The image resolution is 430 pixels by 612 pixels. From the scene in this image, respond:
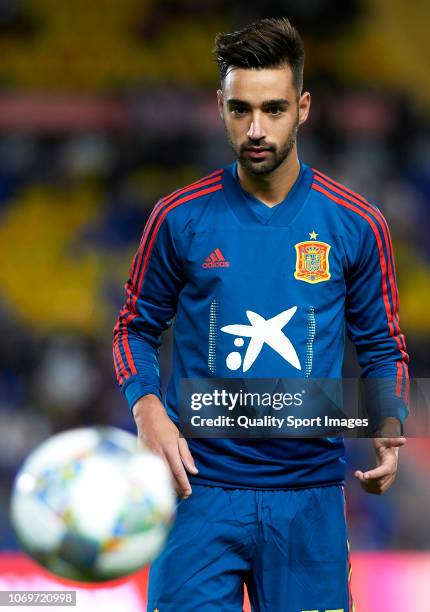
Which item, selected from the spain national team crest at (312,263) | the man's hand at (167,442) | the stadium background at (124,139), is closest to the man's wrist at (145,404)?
the man's hand at (167,442)

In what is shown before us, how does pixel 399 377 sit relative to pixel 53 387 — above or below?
below

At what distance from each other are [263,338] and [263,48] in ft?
1.97

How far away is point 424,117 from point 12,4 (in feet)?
9.95

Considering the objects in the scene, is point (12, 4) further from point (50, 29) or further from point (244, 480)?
point (244, 480)

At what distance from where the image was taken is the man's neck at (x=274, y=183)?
2295mm

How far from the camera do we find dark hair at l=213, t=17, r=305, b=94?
2.18m

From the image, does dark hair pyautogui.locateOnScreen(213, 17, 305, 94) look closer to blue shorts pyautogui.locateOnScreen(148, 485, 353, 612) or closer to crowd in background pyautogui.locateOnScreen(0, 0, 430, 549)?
blue shorts pyautogui.locateOnScreen(148, 485, 353, 612)

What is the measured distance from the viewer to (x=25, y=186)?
7418 millimetres

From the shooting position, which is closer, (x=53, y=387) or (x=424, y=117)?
(x=53, y=387)

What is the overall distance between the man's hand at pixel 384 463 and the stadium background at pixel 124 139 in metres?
4.46

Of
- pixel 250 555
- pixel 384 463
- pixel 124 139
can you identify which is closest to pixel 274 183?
pixel 384 463

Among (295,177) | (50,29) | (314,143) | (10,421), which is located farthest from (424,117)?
(295,177)

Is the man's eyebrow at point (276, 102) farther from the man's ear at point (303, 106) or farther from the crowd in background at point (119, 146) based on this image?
the crowd in background at point (119, 146)

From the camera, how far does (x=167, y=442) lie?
6.88 feet
